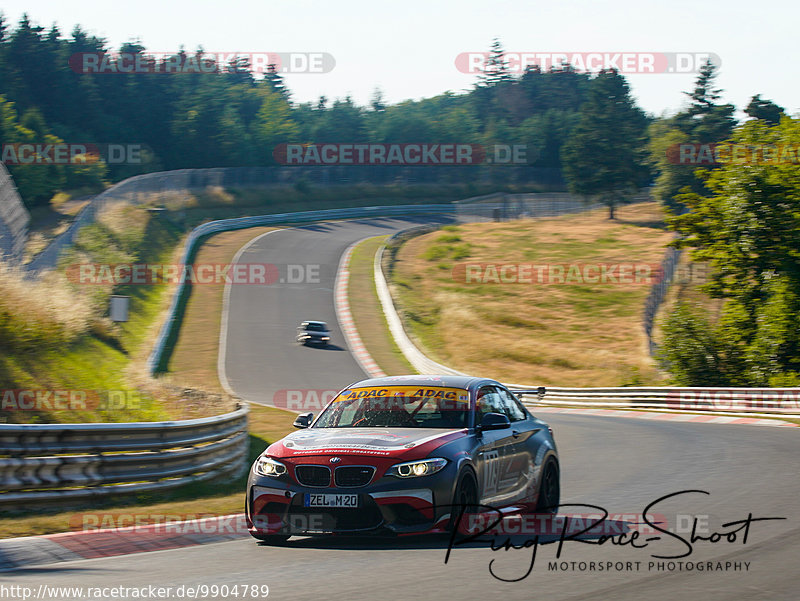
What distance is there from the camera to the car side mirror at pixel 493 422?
27.7ft

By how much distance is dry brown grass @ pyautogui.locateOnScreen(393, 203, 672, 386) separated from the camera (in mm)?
39875

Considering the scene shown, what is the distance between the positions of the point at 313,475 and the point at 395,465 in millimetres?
656

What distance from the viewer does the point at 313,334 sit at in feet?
127

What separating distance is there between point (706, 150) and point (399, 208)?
1122 inches

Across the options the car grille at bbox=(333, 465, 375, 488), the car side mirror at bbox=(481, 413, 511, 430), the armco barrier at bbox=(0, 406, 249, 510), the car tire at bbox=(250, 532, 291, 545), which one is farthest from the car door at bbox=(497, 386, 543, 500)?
the armco barrier at bbox=(0, 406, 249, 510)

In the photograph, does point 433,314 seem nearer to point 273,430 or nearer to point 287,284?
point 287,284

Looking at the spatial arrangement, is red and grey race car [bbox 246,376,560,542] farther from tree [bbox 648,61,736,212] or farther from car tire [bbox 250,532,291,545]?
tree [bbox 648,61,736,212]

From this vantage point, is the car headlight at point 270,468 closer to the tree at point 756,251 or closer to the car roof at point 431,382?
the car roof at point 431,382

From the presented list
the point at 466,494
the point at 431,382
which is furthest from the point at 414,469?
the point at 431,382

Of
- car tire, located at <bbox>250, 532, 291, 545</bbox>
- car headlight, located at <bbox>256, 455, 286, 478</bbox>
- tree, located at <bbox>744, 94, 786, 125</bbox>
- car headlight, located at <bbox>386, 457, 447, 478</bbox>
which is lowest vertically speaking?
car tire, located at <bbox>250, 532, 291, 545</bbox>

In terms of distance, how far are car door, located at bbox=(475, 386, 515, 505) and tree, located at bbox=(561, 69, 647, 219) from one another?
8190cm

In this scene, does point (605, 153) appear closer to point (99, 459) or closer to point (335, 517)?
point (99, 459)

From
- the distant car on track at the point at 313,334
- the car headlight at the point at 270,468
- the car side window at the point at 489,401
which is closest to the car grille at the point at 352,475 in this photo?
the car headlight at the point at 270,468

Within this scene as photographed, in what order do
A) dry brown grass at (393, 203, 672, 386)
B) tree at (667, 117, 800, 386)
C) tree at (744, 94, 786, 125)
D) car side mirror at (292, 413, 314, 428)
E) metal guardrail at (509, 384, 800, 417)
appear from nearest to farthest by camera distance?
car side mirror at (292, 413, 314, 428)
metal guardrail at (509, 384, 800, 417)
tree at (667, 117, 800, 386)
dry brown grass at (393, 203, 672, 386)
tree at (744, 94, 786, 125)
